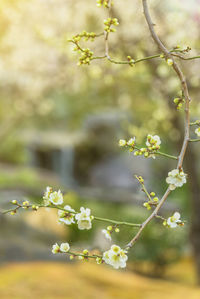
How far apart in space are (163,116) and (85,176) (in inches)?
349

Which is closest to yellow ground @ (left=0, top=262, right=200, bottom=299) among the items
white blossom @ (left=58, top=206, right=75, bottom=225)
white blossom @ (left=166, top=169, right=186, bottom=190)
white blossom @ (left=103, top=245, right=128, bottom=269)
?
white blossom @ (left=58, top=206, right=75, bottom=225)

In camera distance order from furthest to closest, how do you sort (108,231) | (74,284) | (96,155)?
(96,155) < (74,284) < (108,231)

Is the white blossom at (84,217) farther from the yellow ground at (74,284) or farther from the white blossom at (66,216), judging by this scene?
the yellow ground at (74,284)

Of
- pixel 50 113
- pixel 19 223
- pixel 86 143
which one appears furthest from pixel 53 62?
pixel 50 113

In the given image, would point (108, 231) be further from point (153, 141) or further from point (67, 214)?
point (153, 141)

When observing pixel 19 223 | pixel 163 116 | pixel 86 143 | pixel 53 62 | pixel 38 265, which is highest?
pixel 86 143

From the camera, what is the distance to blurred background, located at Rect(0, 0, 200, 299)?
6.65 m

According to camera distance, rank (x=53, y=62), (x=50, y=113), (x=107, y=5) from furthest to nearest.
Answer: (x=50, y=113) → (x=53, y=62) → (x=107, y=5)

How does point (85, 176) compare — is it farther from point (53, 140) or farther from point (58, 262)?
point (58, 262)

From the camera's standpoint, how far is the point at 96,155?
53.8ft

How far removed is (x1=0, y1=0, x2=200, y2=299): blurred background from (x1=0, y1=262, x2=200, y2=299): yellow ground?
0.03 meters

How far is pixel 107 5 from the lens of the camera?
6.62ft

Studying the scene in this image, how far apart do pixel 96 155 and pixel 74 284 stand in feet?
32.9

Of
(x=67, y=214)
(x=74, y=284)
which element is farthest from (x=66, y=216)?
(x=74, y=284)
